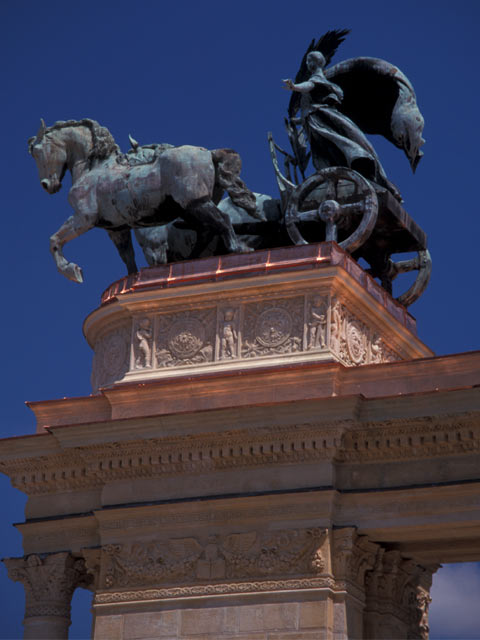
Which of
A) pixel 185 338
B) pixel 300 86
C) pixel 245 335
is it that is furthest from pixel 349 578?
pixel 300 86

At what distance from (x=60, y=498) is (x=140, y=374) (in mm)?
2532

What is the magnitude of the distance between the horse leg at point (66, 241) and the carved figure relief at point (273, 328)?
4.18 meters

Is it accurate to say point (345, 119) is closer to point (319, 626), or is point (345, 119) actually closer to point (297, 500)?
point (297, 500)

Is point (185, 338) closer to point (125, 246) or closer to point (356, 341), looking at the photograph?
point (356, 341)

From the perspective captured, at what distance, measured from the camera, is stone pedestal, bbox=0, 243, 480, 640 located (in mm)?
22641

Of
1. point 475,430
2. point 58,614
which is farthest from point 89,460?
point 475,430

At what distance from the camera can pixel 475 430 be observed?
2236 cm

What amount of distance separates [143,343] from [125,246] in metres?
3.42

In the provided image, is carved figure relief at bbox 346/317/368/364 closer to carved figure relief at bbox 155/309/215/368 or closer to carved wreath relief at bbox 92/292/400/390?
carved wreath relief at bbox 92/292/400/390

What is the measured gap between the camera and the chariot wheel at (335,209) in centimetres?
2583

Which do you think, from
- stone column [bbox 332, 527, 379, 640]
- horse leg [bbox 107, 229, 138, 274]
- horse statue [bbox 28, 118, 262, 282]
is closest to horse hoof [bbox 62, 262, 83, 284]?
horse statue [bbox 28, 118, 262, 282]

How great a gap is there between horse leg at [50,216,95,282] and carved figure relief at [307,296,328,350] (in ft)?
17.1

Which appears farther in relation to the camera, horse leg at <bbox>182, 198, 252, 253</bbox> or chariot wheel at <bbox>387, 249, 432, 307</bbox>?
chariot wheel at <bbox>387, 249, 432, 307</bbox>

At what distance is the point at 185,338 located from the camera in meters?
25.1
